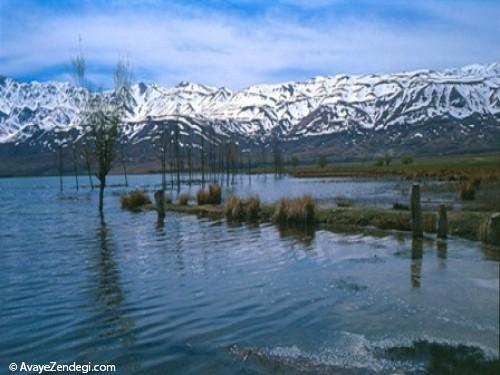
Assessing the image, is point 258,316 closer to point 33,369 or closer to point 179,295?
point 179,295

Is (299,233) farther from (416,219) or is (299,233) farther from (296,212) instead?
(416,219)

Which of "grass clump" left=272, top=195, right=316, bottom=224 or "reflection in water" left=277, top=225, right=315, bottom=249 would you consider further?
"grass clump" left=272, top=195, right=316, bottom=224

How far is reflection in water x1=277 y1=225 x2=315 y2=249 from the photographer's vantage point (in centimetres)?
2035

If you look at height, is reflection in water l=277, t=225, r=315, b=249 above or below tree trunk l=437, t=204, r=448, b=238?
below

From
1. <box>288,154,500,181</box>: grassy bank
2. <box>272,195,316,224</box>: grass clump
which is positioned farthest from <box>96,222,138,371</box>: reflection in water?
<box>288,154,500,181</box>: grassy bank

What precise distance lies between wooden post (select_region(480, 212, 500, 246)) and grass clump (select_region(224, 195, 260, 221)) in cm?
1345

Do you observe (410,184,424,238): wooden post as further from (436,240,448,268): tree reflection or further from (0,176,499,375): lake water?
(436,240,448,268): tree reflection

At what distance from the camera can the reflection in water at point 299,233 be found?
20.3m

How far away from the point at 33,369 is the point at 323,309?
5431 mm

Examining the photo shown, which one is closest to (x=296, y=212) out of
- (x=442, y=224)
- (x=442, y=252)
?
(x=442, y=224)

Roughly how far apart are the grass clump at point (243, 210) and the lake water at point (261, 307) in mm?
9424

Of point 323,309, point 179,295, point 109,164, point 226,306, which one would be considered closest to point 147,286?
point 179,295

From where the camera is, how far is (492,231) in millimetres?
17391

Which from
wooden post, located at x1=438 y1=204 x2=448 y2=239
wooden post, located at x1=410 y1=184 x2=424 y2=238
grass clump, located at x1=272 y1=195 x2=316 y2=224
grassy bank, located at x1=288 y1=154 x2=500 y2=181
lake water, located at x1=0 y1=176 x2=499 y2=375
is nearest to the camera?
lake water, located at x1=0 y1=176 x2=499 y2=375
